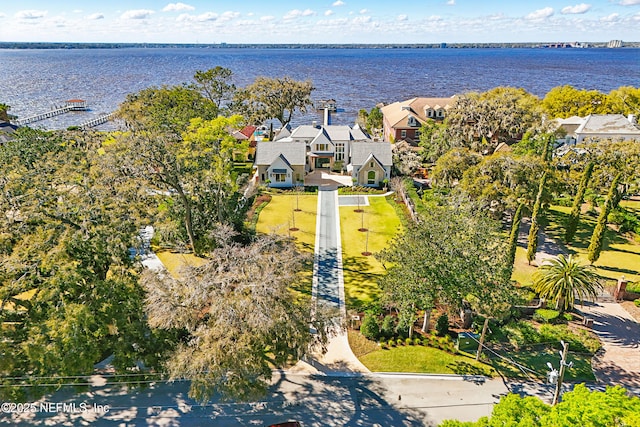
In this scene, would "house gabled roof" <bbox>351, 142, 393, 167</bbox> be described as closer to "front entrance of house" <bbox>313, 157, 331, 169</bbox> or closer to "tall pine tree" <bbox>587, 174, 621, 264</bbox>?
"front entrance of house" <bbox>313, 157, 331, 169</bbox>

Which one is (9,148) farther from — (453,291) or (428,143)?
(428,143)

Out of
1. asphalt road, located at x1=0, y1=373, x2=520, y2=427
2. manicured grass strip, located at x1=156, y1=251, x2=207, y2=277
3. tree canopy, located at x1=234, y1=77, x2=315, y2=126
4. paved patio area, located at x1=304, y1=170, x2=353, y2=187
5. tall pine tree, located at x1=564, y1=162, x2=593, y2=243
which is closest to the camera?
asphalt road, located at x1=0, y1=373, x2=520, y2=427

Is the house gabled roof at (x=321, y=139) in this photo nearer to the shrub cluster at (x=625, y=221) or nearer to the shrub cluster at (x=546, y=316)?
the shrub cluster at (x=625, y=221)

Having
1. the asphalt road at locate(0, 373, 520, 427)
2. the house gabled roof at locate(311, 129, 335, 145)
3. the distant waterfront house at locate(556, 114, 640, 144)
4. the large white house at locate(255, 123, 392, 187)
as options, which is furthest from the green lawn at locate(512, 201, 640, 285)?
the house gabled roof at locate(311, 129, 335, 145)

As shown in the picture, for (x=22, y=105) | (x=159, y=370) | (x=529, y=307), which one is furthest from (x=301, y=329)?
(x=22, y=105)

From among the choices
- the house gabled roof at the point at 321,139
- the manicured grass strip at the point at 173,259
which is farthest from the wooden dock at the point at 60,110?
the manicured grass strip at the point at 173,259

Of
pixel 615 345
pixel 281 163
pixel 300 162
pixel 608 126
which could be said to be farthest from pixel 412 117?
pixel 615 345

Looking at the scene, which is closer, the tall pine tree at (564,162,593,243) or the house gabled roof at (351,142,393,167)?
the tall pine tree at (564,162,593,243)
